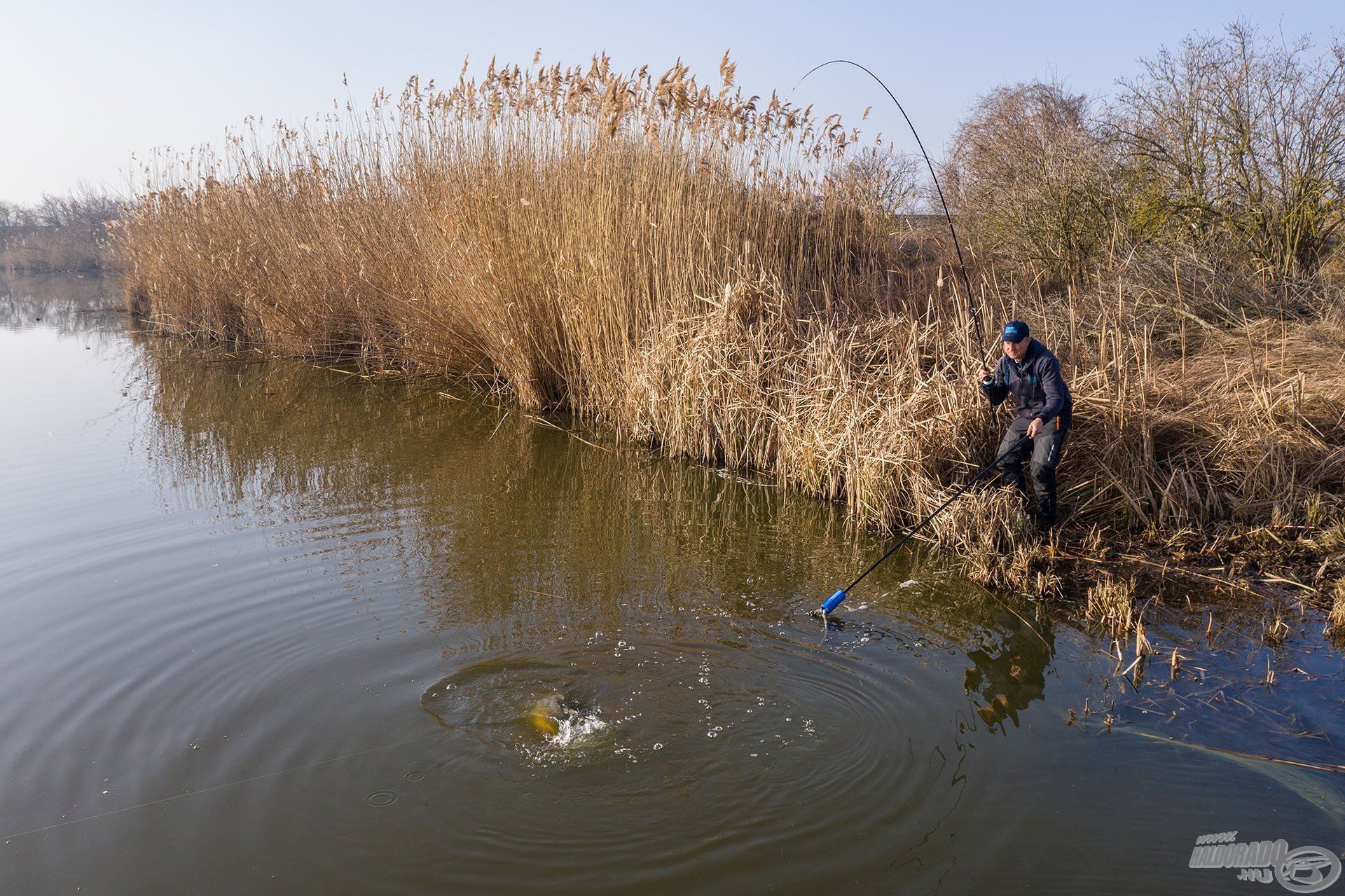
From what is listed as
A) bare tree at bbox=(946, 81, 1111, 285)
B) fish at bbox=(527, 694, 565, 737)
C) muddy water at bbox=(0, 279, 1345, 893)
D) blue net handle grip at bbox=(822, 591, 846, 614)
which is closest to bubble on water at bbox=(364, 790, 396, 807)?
muddy water at bbox=(0, 279, 1345, 893)

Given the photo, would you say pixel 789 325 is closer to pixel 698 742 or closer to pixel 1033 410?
pixel 1033 410

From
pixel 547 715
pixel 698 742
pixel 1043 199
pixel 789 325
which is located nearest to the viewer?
pixel 698 742

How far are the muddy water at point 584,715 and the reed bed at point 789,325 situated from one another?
92 cm

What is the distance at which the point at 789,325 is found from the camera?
8.07 m

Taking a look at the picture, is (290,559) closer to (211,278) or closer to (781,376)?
(781,376)

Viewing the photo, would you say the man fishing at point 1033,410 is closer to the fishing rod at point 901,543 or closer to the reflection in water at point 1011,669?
the fishing rod at point 901,543

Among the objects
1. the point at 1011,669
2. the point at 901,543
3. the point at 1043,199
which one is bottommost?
the point at 1011,669

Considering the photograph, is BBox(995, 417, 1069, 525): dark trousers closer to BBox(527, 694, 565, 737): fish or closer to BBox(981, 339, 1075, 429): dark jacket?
BBox(981, 339, 1075, 429): dark jacket

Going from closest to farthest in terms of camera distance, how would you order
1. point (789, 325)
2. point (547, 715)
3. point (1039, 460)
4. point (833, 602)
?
point (547, 715)
point (833, 602)
point (1039, 460)
point (789, 325)

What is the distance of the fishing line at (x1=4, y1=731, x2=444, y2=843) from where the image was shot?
3152 mm

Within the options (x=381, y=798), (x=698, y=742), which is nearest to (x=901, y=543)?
(x=698, y=742)

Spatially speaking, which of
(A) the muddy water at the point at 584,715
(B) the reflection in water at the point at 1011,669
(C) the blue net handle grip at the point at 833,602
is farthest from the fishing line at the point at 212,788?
(B) the reflection in water at the point at 1011,669

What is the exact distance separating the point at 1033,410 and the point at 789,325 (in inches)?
108

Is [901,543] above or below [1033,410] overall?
below
